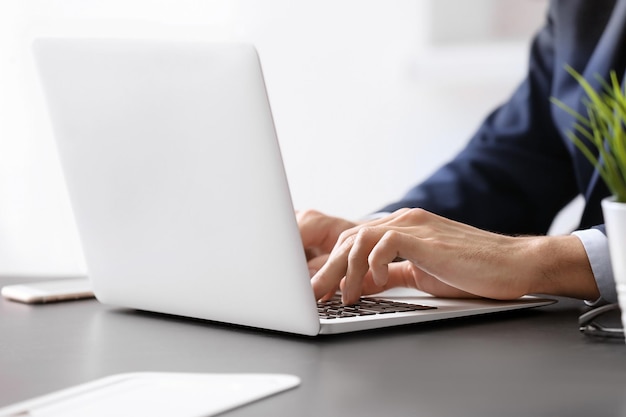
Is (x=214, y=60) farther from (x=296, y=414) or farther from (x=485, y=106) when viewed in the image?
(x=485, y=106)

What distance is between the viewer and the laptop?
0.95 metres

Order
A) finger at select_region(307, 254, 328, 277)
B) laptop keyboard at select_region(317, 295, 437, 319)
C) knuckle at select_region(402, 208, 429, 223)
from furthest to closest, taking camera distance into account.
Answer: finger at select_region(307, 254, 328, 277) < knuckle at select_region(402, 208, 429, 223) < laptop keyboard at select_region(317, 295, 437, 319)

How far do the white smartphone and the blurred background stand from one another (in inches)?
71.0

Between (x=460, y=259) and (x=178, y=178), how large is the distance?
1.02 feet

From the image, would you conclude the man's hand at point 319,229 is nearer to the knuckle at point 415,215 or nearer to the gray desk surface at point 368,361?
the knuckle at point 415,215

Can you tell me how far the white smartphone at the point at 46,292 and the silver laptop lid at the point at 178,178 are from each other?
0.36 feet

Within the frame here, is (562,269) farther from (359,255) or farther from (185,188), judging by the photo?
(185,188)

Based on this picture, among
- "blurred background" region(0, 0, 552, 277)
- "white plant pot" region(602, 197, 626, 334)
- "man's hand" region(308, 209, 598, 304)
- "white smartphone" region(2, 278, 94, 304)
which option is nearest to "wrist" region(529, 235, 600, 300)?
"man's hand" region(308, 209, 598, 304)

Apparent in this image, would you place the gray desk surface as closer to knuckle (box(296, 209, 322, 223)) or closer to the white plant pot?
the white plant pot

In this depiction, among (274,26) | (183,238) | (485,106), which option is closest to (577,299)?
(183,238)

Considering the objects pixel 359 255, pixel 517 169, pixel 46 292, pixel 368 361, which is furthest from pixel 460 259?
pixel 517 169

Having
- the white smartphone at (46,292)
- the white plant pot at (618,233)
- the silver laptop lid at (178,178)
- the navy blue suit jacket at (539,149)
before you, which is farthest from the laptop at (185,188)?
the navy blue suit jacket at (539,149)

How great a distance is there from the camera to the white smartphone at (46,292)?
1.27m

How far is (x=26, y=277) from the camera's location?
5.08 feet
